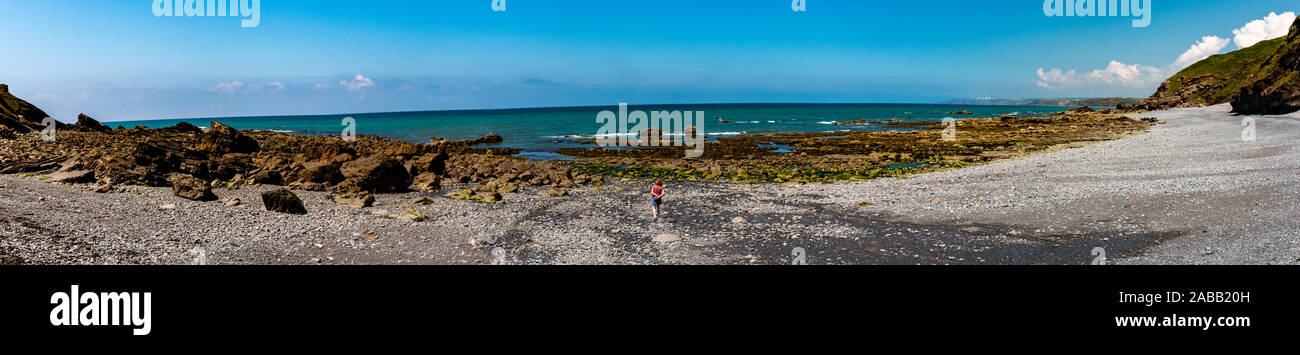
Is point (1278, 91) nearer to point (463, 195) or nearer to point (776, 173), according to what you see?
point (776, 173)

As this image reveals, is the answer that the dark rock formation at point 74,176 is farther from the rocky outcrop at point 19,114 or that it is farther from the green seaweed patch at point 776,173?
the green seaweed patch at point 776,173

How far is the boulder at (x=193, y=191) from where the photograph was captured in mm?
21705

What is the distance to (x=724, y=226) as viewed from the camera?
64.7ft

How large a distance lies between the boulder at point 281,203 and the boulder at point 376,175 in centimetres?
447

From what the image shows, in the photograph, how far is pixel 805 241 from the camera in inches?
682

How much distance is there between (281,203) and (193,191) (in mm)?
4133

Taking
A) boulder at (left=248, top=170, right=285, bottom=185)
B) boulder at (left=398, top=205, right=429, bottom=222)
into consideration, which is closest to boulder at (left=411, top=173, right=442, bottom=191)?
boulder at (left=248, top=170, right=285, bottom=185)

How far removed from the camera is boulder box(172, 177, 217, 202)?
2170 centimetres

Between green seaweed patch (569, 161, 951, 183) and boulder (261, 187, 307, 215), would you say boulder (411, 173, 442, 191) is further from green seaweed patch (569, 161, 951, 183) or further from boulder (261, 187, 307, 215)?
green seaweed patch (569, 161, 951, 183)

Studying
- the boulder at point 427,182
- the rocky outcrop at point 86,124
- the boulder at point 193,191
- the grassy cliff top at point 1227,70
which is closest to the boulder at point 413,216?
the boulder at point 427,182

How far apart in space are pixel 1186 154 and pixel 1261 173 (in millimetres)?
10890

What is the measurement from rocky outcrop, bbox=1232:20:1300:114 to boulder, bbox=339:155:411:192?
76.8 metres

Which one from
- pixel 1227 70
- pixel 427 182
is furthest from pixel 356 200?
pixel 1227 70
